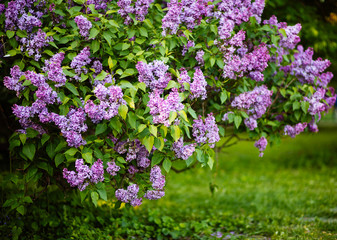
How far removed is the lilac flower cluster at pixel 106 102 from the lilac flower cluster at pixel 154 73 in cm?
38

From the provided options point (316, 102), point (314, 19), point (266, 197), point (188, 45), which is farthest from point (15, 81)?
point (314, 19)

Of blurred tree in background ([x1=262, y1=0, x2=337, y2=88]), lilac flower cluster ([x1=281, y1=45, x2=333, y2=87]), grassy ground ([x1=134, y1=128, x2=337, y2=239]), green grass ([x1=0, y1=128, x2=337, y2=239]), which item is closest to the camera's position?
lilac flower cluster ([x1=281, y1=45, x2=333, y2=87])

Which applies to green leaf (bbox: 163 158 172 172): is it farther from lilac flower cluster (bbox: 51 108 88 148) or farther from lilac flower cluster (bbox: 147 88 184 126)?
lilac flower cluster (bbox: 51 108 88 148)

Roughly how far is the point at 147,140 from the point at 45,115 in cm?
91

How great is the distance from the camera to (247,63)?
340 centimetres

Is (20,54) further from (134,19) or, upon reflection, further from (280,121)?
(280,121)

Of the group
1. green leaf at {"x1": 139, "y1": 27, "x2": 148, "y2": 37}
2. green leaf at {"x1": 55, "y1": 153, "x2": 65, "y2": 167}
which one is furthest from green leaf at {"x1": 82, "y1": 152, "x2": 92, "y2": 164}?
green leaf at {"x1": 139, "y1": 27, "x2": 148, "y2": 37}

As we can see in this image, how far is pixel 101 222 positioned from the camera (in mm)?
4441

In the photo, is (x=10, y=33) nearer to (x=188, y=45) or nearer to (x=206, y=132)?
(x=188, y=45)

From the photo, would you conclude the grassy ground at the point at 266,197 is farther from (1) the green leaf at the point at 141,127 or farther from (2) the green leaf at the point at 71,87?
(2) the green leaf at the point at 71,87

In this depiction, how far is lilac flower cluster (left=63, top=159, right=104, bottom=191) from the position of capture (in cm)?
278

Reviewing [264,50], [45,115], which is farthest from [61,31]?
[264,50]

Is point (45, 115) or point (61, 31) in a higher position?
point (61, 31)

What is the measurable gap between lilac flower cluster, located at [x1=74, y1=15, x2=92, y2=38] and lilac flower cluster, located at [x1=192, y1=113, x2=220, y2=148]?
1.26 metres
